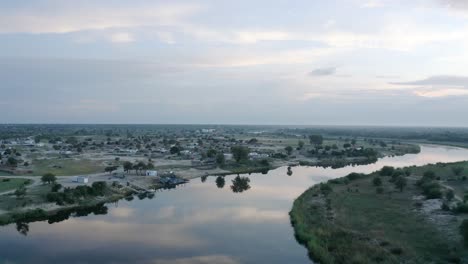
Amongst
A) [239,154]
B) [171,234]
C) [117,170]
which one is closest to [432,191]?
[171,234]

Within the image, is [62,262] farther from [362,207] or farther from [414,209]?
[414,209]

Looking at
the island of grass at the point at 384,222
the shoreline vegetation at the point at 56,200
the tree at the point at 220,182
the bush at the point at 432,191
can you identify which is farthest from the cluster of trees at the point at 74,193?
the bush at the point at 432,191

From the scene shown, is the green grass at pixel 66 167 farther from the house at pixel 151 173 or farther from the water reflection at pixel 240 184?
the water reflection at pixel 240 184

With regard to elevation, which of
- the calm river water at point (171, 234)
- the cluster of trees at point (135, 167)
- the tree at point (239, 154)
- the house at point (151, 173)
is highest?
the tree at point (239, 154)

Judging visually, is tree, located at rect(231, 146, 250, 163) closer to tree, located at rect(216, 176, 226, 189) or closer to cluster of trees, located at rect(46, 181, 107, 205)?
tree, located at rect(216, 176, 226, 189)

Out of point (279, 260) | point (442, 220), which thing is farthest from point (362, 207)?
point (279, 260)

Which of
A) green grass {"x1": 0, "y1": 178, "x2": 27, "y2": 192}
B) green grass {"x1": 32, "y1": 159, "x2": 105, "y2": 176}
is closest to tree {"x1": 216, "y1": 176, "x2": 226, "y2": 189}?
green grass {"x1": 32, "y1": 159, "x2": 105, "y2": 176}

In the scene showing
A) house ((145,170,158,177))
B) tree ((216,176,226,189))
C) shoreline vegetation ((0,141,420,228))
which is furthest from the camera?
house ((145,170,158,177))
